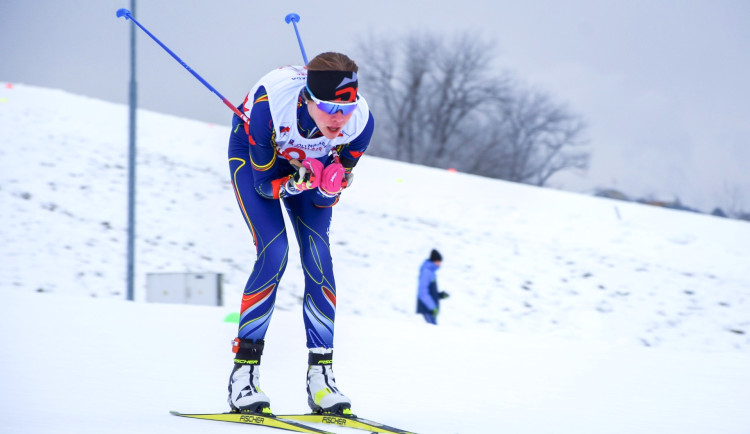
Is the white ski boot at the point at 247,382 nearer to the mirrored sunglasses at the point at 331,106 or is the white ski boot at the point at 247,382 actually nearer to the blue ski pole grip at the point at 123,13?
the mirrored sunglasses at the point at 331,106

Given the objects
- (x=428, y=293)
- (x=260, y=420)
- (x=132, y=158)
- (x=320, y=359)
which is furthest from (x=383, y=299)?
(x=260, y=420)

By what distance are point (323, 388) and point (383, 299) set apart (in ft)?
40.4

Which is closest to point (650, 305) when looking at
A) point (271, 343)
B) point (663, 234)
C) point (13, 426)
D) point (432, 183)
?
point (663, 234)

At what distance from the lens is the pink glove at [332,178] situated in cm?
343

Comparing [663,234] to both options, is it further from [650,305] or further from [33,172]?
[33,172]

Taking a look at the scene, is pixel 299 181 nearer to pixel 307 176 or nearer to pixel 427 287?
pixel 307 176

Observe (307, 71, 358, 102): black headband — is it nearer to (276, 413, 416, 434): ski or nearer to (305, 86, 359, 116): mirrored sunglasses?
(305, 86, 359, 116): mirrored sunglasses

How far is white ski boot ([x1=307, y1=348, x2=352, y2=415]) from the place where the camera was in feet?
11.5

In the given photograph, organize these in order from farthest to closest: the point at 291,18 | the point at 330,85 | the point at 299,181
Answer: the point at 291,18, the point at 299,181, the point at 330,85

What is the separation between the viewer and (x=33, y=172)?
62.6ft

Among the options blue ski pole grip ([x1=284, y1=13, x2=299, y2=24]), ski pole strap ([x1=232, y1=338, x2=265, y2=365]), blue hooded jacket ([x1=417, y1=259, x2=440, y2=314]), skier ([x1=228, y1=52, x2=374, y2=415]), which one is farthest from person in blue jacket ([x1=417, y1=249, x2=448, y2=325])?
ski pole strap ([x1=232, y1=338, x2=265, y2=365])

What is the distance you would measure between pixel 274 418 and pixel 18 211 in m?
15.5

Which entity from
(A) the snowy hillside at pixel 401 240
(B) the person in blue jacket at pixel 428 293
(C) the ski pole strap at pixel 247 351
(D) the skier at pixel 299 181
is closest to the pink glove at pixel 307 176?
(D) the skier at pixel 299 181

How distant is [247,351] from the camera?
3592mm
